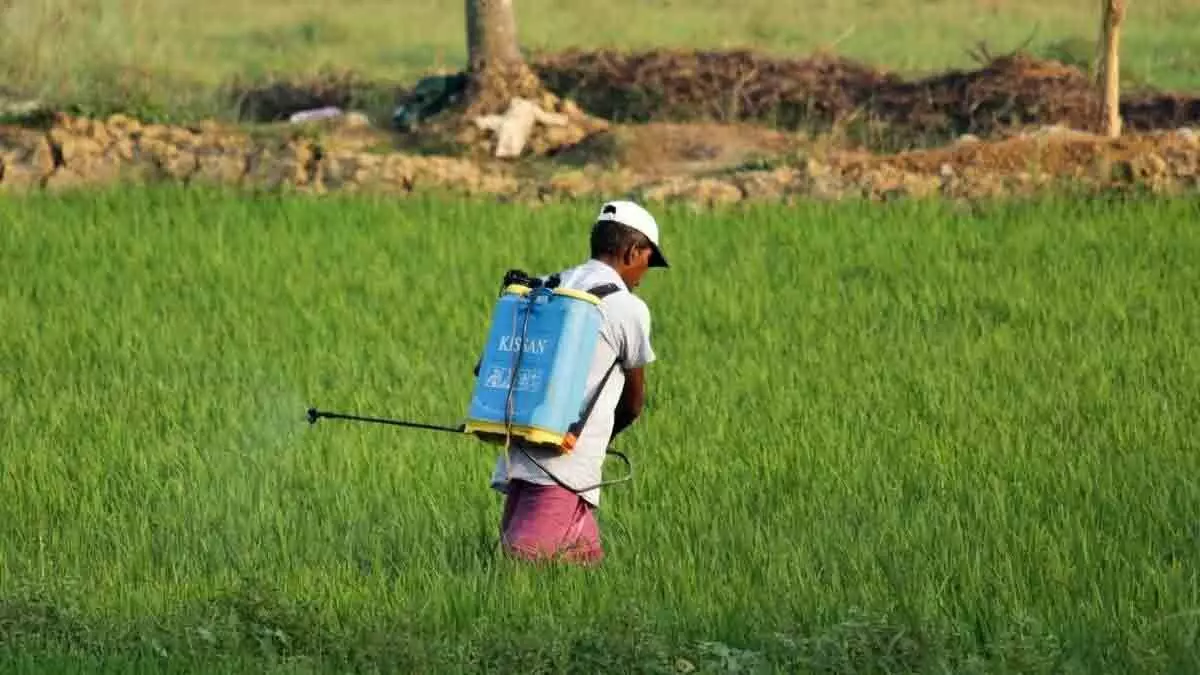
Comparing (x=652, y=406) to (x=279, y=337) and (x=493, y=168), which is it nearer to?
(x=279, y=337)

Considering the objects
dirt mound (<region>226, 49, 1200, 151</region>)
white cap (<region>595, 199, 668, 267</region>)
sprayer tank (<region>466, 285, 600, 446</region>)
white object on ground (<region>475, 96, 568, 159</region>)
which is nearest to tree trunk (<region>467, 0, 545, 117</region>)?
white object on ground (<region>475, 96, 568, 159</region>)

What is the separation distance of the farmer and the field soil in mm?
8947

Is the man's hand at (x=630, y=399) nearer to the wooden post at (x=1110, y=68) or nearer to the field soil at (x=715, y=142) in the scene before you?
the field soil at (x=715, y=142)

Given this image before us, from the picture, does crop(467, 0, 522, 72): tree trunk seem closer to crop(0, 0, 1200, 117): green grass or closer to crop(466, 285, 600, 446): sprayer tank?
crop(0, 0, 1200, 117): green grass

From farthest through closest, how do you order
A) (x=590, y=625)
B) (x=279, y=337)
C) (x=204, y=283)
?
(x=204, y=283) < (x=279, y=337) < (x=590, y=625)

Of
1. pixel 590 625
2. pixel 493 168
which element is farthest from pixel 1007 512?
pixel 493 168

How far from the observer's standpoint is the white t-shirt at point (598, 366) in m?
7.19

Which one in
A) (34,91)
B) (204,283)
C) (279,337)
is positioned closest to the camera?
(279,337)

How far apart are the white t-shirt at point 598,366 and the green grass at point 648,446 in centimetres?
29

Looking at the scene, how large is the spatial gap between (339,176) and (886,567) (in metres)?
9.84

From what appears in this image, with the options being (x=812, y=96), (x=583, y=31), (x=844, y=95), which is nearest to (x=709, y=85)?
(x=812, y=96)

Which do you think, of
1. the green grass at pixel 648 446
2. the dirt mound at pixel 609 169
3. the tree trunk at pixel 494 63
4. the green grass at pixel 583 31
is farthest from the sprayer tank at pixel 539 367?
the green grass at pixel 583 31

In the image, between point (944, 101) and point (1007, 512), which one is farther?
point (944, 101)

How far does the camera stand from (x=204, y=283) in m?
13.8
